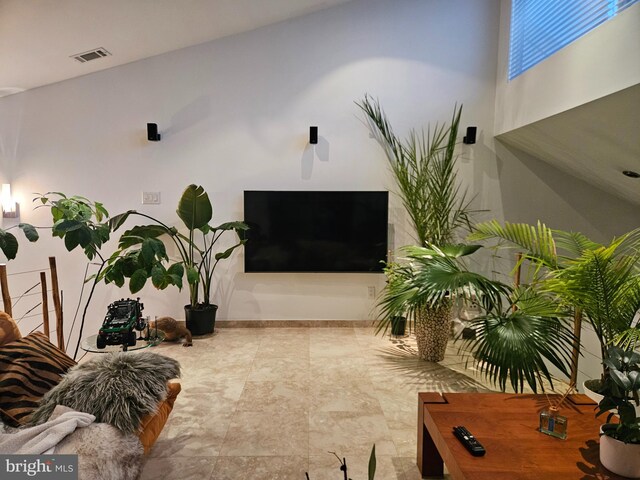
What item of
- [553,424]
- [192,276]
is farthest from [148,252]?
[553,424]

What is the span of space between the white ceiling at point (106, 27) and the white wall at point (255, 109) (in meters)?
0.16

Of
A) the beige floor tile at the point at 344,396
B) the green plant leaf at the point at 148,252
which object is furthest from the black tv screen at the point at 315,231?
the green plant leaf at the point at 148,252

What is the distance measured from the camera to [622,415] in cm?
137

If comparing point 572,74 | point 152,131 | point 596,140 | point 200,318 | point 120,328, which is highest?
point 572,74

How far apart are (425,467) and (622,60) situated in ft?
8.43

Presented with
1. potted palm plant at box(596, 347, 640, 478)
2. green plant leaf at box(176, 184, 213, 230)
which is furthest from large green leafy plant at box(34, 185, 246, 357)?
potted palm plant at box(596, 347, 640, 478)

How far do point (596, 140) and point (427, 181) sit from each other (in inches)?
52.6

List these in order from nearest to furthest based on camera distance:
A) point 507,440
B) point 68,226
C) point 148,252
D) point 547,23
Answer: point 507,440
point 68,226
point 148,252
point 547,23

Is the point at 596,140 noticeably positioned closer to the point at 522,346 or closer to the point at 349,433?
the point at 522,346

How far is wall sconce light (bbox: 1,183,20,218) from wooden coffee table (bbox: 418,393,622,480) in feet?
14.1

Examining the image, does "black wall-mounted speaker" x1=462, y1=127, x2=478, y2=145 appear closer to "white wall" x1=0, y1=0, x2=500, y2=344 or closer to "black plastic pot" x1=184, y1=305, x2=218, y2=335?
"white wall" x1=0, y1=0, x2=500, y2=344

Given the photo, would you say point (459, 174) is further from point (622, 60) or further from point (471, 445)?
point (471, 445)

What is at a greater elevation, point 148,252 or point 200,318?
point 148,252

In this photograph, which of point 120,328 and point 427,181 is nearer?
point 120,328
